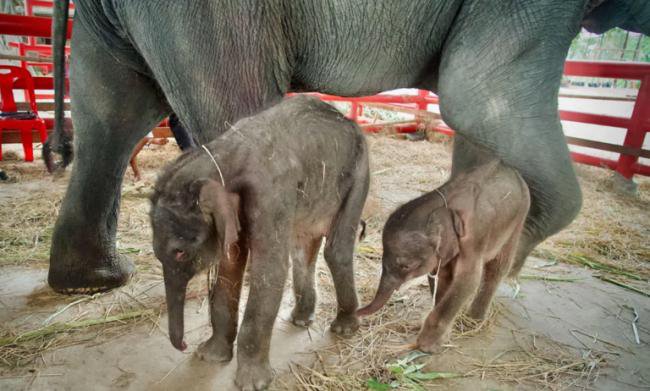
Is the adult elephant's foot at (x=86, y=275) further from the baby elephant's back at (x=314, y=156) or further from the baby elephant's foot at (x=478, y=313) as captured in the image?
the baby elephant's foot at (x=478, y=313)

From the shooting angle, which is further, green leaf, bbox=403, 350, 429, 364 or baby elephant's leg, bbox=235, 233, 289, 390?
green leaf, bbox=403, 350, 429, 364

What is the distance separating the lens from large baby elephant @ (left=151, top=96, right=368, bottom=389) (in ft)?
5.43

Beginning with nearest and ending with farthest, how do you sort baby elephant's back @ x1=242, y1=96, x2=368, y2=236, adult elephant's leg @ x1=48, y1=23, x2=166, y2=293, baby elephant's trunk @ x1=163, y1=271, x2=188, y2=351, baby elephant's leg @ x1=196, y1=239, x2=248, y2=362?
baby elephant's trunk @ x1=163, y1=271, x2=188, y2=351, baby elephant's back @ x1=242, y1=96, x2=368, y2=236, baby elephant's leg @ x1=196, y1=239, x2=248, y2=362, adult elephant's leg @ x1=48, y1=23, x2=166, y2=293

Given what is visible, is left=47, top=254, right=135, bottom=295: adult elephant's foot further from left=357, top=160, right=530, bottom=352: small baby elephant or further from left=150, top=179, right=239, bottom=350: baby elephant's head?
left=357, top=160, right=530, bottom=352: small baby elephant

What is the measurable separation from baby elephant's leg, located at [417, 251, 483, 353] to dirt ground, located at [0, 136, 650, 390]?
0.08 meters

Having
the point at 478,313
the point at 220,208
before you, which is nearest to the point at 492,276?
the point at 478,313

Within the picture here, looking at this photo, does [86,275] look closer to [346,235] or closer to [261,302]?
[261,302]

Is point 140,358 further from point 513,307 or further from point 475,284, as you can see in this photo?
point 513,307

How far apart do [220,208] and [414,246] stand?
2.95 feet

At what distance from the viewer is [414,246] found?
2.08 meters

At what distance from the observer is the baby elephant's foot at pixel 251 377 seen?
6.40 ft

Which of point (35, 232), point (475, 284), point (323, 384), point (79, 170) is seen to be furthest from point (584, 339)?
point (35, 232)

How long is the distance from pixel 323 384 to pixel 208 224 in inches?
35.2

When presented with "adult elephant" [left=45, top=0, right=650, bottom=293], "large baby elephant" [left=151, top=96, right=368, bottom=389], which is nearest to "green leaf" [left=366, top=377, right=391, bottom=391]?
"large baby elephant" [left=151, top=96, right=368, bottom=389]
